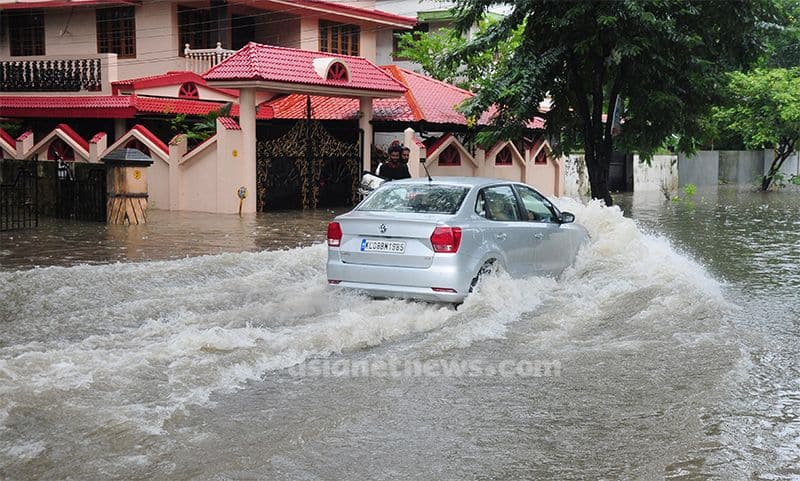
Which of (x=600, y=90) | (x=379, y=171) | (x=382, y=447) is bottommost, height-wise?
(x=382, y=447)

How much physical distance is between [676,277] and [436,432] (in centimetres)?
630

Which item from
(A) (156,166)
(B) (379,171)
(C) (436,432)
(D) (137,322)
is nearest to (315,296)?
(D) (137,322)

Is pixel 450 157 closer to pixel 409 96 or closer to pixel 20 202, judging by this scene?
pixel 409 96

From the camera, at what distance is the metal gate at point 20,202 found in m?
17.7

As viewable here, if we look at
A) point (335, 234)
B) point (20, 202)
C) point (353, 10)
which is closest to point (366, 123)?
point (353, 10)

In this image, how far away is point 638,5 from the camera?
17.6m

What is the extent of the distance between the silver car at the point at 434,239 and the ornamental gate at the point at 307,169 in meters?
12.3

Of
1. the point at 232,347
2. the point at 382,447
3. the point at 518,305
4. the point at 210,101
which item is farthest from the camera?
the point at 210,101

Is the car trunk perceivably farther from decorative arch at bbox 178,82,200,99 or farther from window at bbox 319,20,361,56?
window at bbox 319,20,361,56

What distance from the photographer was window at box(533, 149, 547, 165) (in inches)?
1254

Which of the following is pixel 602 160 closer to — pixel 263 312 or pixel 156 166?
pixel 156 166

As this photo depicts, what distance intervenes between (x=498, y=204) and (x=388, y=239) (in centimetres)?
159

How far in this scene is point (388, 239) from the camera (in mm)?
9695

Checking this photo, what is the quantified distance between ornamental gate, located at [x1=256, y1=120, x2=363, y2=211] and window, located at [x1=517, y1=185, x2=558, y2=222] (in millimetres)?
11492
